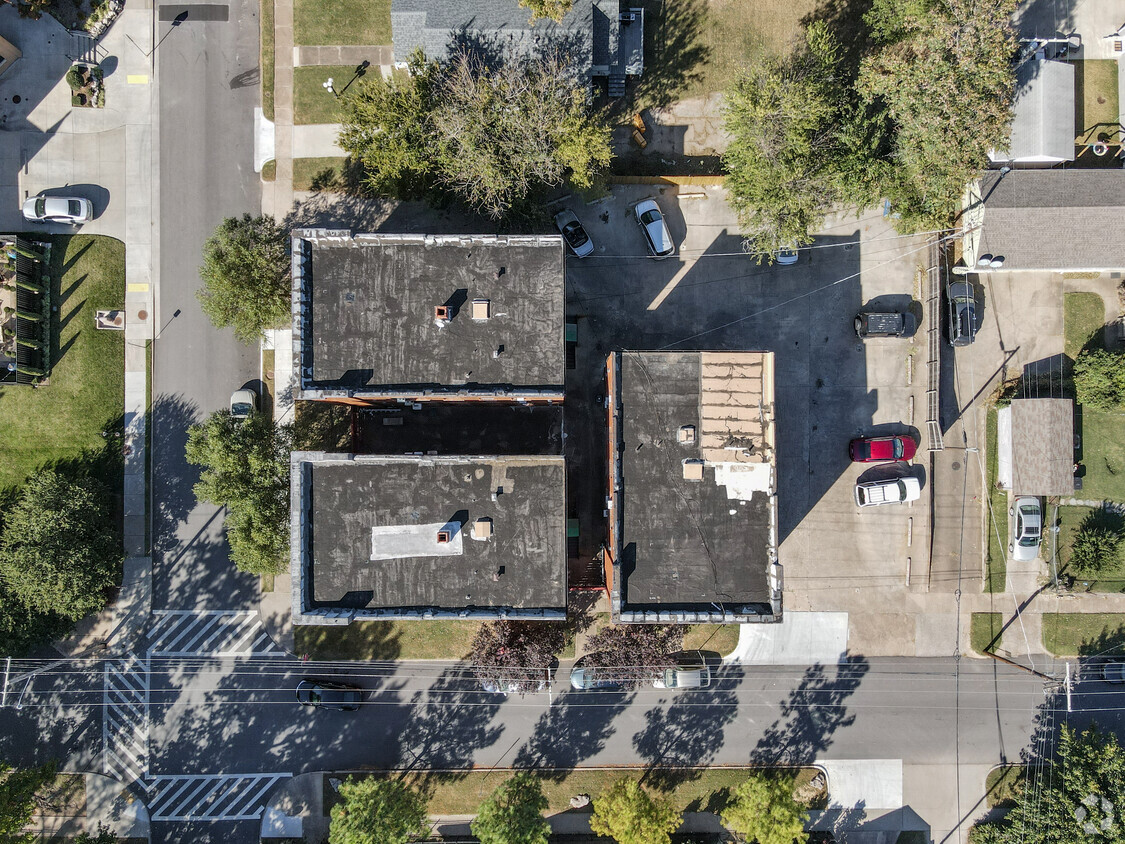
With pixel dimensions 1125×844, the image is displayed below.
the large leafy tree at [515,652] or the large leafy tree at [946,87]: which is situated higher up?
the large leafy tree at [946,87]

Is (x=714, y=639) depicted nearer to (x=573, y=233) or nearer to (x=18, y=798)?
(x=573, y=233)

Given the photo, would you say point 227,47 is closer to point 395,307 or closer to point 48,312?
point 48,312

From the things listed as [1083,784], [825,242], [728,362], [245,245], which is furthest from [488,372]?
[1083,784]

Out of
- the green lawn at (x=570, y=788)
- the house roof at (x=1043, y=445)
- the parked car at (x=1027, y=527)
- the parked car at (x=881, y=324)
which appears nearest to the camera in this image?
the house roof at (x=1043, y=445)

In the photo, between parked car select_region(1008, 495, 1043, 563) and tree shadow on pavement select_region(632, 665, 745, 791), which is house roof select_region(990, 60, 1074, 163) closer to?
parked car select_region(1008, 495, 1043, 563)

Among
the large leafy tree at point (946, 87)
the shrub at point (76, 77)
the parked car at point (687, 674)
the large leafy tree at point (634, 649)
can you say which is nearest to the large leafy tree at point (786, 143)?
the large leafy tree at point (946, 87)

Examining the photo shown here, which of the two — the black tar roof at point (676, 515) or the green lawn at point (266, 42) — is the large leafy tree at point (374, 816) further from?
the green lawn at point (266, 42)
